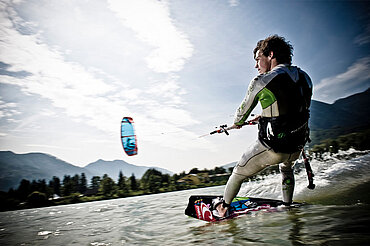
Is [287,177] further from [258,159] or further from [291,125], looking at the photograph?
[291,125]

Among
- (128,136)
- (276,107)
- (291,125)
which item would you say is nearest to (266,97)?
(276,107)

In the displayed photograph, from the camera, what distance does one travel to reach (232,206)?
4.63 meters

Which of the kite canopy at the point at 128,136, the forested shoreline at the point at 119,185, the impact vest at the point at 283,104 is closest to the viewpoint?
the impact vest at the point at 283,104

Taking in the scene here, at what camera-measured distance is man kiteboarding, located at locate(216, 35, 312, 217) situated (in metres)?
2.94

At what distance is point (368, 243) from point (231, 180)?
2012mm

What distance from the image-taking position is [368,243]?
75.8 inches

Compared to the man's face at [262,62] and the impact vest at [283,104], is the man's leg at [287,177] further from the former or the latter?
the man's face at [262,62]

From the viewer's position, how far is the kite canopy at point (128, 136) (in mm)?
7828

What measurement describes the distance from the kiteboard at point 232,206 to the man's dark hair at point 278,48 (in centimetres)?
301

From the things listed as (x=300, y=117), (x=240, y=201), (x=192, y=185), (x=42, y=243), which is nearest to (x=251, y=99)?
(x=300, y=117)

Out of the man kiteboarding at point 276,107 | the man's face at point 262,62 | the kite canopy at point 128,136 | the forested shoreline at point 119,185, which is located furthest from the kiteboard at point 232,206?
the forested shoreline at point 119,185

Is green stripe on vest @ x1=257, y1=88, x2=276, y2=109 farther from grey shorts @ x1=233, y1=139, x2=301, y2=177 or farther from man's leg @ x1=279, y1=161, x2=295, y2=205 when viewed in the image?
man's leg @ x1=279, y1=161, x2=295, y2=205

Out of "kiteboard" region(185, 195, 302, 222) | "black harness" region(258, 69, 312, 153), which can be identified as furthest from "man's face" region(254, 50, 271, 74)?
"kiteboard" region(185, 195, 302, 222)

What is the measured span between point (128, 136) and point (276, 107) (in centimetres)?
644
